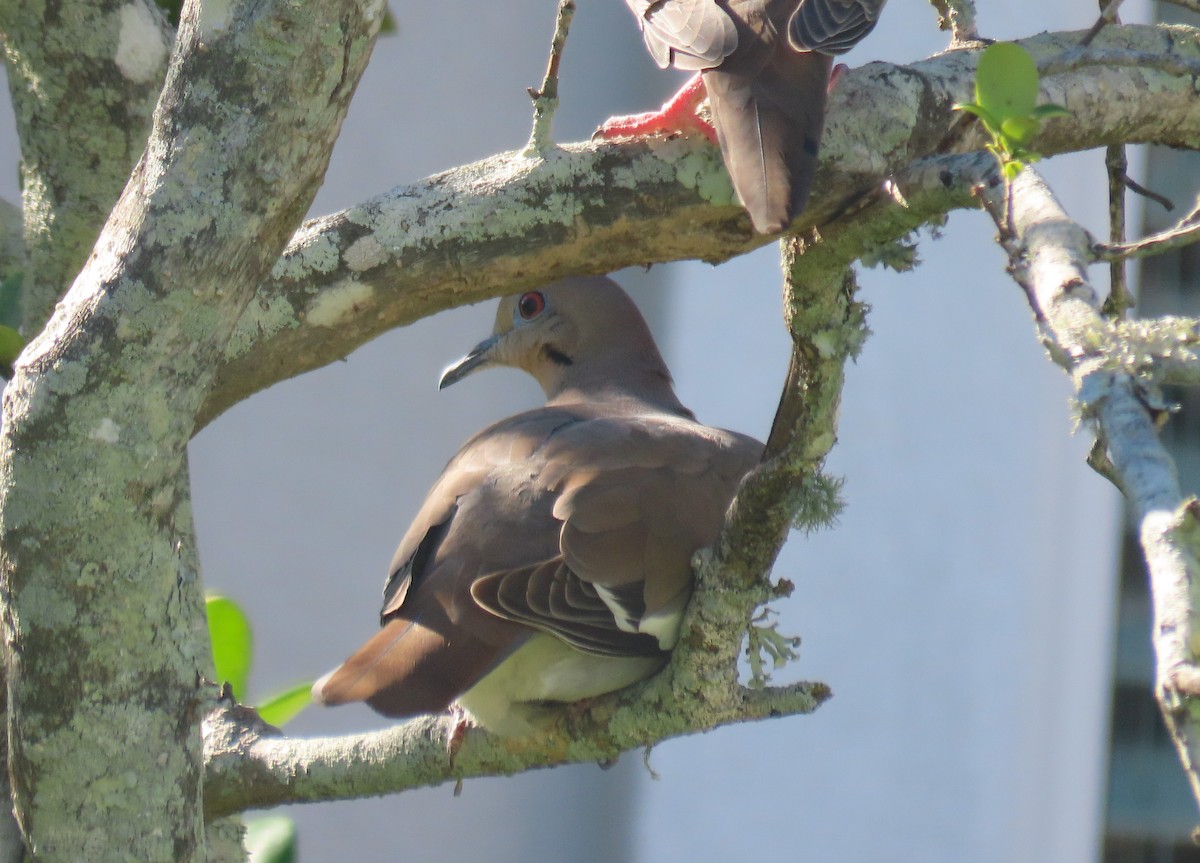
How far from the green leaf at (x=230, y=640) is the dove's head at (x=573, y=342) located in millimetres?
656

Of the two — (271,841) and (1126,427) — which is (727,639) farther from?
(271,841)

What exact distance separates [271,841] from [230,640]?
35 cm

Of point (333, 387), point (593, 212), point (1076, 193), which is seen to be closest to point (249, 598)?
point (333, 387)

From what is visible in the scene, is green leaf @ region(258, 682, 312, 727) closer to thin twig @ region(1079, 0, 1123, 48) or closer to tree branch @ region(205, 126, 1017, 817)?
tree branch @ region(205, 126, 1017, 817)

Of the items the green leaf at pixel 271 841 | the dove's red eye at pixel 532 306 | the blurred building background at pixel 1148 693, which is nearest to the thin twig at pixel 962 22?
the dove's red eye at pixel 532 306

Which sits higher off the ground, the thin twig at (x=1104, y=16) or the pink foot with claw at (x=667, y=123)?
the thin twig at (x=1104, y=16)

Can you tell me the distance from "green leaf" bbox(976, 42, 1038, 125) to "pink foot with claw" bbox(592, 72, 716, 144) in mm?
559

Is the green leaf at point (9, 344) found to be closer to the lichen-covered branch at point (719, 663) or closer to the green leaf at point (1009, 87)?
the lichen-covered branch at point (719, 663)

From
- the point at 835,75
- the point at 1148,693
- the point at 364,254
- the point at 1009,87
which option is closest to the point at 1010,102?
the point at 1009,87

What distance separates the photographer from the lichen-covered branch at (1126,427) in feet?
2.37

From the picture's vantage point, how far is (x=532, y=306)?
2895 millimetres

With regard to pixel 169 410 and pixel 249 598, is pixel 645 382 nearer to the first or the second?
pixel 169 410

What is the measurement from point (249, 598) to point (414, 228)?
268 cm

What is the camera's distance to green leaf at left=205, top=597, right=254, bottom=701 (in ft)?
7.94
